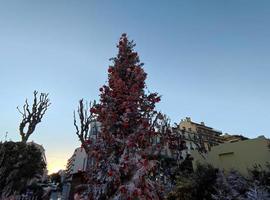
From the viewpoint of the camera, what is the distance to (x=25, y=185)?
19.8 metres

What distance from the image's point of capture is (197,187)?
1238 cm

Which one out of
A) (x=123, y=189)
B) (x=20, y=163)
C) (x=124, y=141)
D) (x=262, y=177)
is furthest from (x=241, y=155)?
(x=20, y=163)

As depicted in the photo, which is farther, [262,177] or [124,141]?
[262,177]

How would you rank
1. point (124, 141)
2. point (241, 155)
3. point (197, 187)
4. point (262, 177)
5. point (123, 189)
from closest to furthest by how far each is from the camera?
point (123, 189), point (124, 141), point (262, 177), point (197, 187), point (241, 155)

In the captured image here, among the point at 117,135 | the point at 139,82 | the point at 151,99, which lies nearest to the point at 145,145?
the point at 117,135

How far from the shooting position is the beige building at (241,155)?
46.4 ft

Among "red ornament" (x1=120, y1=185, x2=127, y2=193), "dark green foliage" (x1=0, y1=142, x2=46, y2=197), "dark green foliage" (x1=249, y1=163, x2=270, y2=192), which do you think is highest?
"dark green foliage" (x1=0, y1=142, x2=46, y2=197)

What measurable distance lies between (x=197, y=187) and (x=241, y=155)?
482 centimetres

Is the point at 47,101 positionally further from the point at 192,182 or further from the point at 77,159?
the point at 77,159

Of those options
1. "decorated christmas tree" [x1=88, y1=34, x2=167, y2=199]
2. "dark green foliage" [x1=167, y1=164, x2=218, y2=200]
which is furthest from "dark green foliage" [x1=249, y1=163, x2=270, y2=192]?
"decorated christmas tree" [x1=88, y1=34, x2=167, y2=199]

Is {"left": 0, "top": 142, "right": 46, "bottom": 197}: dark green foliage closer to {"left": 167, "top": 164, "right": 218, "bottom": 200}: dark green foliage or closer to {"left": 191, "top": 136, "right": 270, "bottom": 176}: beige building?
{"left": 167, "top": 164, "right": 218, "bottom": 200}: dark green foliage

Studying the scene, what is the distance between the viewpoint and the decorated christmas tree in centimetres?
726

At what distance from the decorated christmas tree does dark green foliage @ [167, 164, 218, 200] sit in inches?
164

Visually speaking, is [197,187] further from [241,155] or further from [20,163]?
[20,163]
